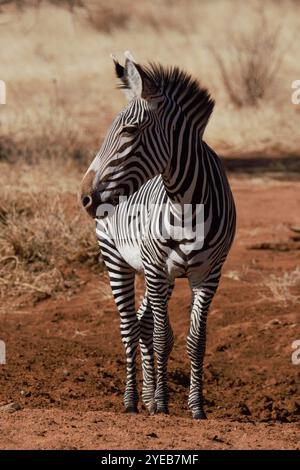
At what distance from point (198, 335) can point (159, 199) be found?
907mm

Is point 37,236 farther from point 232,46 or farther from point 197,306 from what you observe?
point 232,46

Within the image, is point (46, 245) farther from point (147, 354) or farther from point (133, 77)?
point (133, 77)

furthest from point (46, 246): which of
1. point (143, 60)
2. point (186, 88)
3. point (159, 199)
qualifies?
point (143, 60)

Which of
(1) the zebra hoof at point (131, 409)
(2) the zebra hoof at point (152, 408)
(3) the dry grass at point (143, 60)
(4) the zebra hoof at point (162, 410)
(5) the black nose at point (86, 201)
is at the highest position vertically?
(5) the black nose at point (86, 201)

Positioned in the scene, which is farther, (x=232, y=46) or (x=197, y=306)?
(x=232, y=46)

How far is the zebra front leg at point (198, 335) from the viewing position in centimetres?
597

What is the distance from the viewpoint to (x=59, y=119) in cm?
1580

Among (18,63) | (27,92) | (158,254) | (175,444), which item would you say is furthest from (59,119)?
(175,444)

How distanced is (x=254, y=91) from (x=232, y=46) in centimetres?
403

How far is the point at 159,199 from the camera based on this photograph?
20.1 ft

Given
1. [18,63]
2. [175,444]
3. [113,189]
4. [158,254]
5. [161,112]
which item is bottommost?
[18,63]

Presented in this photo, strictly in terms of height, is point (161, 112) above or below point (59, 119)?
above

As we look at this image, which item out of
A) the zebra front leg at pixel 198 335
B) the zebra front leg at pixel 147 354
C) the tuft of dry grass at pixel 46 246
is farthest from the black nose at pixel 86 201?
the tuft of dry grass at pixel 46 246

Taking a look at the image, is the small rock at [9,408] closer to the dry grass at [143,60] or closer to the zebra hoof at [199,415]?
the zebra hoof at [199,415]
